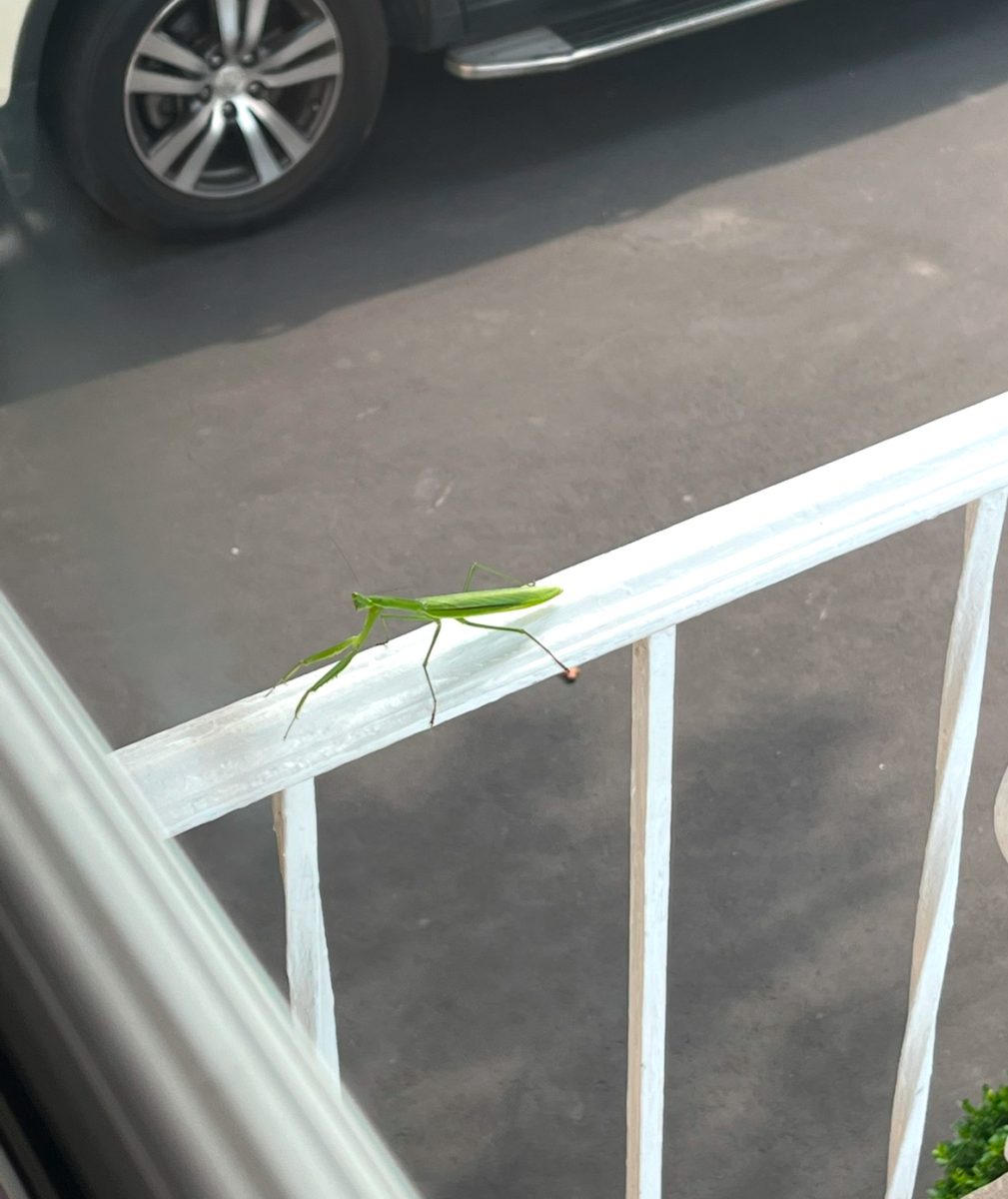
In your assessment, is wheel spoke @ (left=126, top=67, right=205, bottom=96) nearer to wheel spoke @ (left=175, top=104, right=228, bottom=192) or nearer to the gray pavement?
wheel spoke @ (left=175, top=104, right=228, bottom=192)

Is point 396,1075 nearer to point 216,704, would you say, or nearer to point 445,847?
point 445,847

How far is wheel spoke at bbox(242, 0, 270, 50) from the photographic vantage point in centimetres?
261

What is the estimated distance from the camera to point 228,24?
2.61 metres

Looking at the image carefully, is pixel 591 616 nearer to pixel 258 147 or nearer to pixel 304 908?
pixel 304 908

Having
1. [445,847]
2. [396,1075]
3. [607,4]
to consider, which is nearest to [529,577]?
[445,847]

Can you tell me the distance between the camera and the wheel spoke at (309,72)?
2.70 metres

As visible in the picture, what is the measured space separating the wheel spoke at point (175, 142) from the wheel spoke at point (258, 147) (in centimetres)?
6

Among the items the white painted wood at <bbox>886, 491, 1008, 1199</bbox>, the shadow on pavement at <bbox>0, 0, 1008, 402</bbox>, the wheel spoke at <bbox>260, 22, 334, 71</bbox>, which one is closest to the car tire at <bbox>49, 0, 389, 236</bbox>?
the wheel spoke at <bbox>260, 22, 334, 71</bbox>

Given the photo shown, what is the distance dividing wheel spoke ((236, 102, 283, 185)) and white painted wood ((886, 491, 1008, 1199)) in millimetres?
2294

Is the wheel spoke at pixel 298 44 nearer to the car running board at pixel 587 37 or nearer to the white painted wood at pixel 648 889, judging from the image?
the car running board at pixel 587 37

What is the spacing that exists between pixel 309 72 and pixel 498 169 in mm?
491

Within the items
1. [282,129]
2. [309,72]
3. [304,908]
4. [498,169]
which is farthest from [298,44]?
[304,908]

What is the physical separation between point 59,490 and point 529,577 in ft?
2.60

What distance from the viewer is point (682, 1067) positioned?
1.66 m
